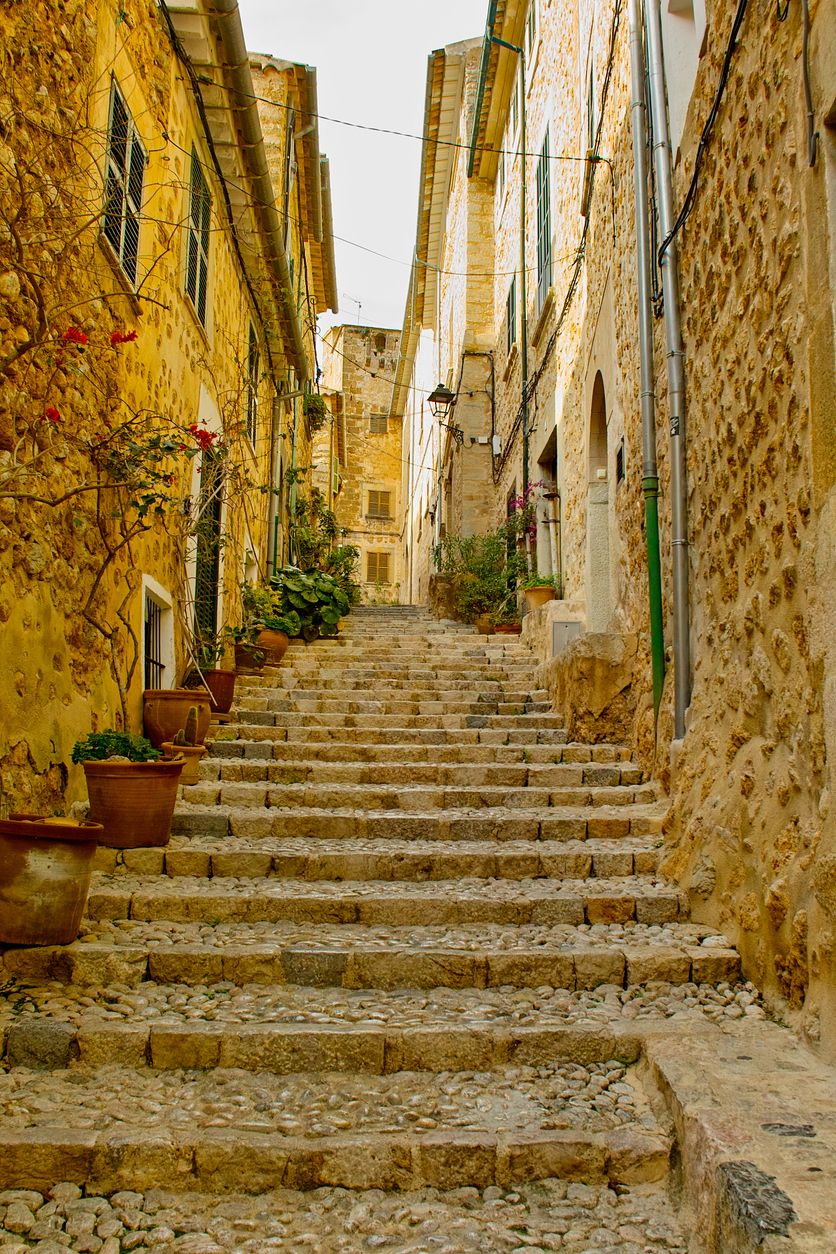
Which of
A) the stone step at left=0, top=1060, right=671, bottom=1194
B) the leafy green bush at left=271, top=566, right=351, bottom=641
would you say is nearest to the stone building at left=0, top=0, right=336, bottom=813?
the leafy green bush at left=271, top=566, right=351, bottom=641

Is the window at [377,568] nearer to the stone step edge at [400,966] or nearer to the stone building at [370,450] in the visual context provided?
the stone building at [370,450]

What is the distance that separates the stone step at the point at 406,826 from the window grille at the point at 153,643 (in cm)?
140

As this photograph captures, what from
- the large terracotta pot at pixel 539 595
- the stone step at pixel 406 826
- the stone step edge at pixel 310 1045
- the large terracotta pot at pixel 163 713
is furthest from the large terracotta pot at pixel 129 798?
the large terracotta pot at pixel 539 595

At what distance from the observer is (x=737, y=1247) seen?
6.34 feet

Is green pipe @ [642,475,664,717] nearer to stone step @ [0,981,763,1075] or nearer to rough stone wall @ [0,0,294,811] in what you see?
stone step @ [0,981,763,1075]

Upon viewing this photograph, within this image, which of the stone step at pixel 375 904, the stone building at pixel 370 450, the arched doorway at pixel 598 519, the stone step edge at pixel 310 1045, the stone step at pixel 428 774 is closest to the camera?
the stone step edge at pixel 310 1045

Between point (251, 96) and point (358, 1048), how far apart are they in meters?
7.34

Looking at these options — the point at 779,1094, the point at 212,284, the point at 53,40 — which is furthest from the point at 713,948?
the point at 212,284

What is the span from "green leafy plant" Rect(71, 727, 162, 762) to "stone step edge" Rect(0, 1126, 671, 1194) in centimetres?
207

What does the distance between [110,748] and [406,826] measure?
5.48 feet

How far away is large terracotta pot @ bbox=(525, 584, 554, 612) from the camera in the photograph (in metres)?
9.78

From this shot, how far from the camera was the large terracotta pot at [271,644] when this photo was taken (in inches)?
340

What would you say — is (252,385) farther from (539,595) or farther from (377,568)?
(377,568)

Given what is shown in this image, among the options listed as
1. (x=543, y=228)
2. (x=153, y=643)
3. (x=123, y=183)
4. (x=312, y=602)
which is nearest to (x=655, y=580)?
(x=153, y=643)
